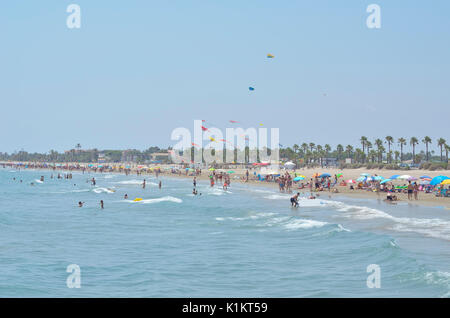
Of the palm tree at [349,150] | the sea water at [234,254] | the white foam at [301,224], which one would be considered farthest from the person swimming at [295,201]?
the palm tree at [349,150]

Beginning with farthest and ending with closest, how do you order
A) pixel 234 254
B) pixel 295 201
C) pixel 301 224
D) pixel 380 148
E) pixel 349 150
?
pixel 349 150 → pixel 380 148 → pixel 295 201 → pixel 301 224 → pixel 234 254

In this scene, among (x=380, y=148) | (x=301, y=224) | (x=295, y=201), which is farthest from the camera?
(x=380, y=148)

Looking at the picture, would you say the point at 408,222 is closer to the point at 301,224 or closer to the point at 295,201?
the point at 301,224

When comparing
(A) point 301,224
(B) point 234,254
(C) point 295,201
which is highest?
(C) point 295,201

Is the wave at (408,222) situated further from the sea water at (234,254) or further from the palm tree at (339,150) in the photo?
the palm tree at (339,150)

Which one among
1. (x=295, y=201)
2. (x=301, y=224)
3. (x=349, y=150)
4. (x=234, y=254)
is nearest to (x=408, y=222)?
(x=301, y=224)

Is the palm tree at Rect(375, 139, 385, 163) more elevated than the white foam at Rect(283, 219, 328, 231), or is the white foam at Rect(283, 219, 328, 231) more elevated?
the palm tree at Rect(375, 139, 385, 163)

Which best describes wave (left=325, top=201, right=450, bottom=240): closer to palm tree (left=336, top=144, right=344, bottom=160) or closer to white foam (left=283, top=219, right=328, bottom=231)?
white foam (left=283, top=219, right=328, bottom=231)

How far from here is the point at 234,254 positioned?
18.5m

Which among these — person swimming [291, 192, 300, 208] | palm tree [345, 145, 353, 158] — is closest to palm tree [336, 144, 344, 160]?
palm tree [345, 145, 353, 158]

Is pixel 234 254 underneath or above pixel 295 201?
underneath

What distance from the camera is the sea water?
13828mm
